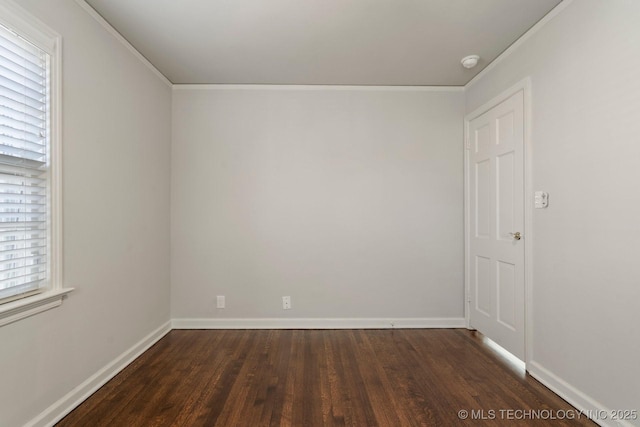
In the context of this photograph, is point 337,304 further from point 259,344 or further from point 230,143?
point 230,143

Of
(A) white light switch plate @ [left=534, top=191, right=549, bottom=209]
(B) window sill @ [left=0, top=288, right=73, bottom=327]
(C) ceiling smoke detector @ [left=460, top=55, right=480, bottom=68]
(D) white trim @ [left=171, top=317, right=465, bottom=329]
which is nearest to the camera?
(B) window sill @ [left=0, top=288, right=73, bottom=327]

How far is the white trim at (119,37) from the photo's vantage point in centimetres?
217

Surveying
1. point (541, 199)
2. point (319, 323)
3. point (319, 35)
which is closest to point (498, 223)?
point (541, 199)

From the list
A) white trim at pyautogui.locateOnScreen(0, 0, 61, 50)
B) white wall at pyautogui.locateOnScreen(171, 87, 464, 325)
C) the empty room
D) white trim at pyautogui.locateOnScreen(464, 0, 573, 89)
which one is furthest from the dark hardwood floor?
white trim at pyautogui.locateOnScreen(464, 0, 573, 89)

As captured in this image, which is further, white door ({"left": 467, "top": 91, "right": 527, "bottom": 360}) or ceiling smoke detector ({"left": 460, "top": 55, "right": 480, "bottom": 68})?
ceiling smoke detector ({"left": 460, "top": 55, "right": 480, "bottom": 68})

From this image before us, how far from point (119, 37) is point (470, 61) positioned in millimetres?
2925

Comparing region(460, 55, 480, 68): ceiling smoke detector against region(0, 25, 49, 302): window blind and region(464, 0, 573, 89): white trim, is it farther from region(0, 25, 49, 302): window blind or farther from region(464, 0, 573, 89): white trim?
region(0, 25, 49, 302): window blind

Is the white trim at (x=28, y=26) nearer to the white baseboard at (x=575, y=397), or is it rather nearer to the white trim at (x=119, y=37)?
the white trim at (x=119, y=37)

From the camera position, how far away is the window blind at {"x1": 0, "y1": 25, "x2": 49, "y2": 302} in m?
1.64

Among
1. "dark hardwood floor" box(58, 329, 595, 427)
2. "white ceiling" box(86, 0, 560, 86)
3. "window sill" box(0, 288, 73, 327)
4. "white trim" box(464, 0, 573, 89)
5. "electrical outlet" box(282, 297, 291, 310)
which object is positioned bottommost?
"dark hardwood floor" box(58, 329, 595, 427)

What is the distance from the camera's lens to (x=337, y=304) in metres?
3.52

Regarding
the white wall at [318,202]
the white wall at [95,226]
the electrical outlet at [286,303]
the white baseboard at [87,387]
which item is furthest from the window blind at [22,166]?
the electrical outlet at [286,303]

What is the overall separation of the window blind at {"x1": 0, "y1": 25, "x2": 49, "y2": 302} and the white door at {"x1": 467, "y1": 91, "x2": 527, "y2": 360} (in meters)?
3.26

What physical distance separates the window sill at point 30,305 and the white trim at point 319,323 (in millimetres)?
1659
